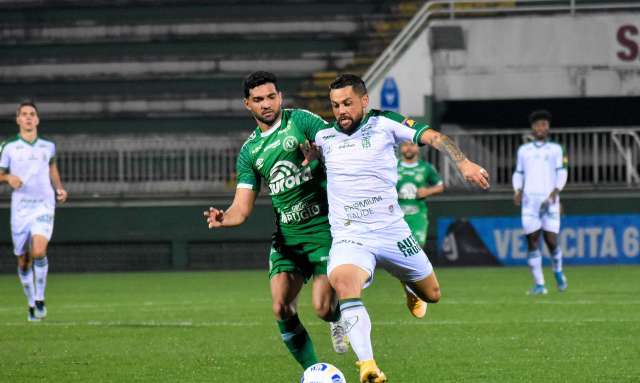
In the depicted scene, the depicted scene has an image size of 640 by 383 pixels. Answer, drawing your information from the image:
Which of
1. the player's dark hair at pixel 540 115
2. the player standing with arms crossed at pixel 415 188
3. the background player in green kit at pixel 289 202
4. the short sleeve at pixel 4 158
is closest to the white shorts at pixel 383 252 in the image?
the background player in green kit at pixel 289 202

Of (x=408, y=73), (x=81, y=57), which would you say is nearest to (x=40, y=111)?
(x=81, y=57)

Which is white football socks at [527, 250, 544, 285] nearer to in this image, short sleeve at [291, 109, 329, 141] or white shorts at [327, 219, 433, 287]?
white shorts at [327, 219, 433, 287]

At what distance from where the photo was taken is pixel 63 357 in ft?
33.1

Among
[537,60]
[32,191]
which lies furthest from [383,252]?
[537,60]

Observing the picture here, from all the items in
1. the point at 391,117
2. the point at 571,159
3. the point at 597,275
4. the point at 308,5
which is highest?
the point at 308,5

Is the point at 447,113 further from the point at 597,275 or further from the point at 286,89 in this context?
the point at 597,275

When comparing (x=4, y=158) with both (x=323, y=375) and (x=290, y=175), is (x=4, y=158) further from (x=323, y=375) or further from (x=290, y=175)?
(x=323, y=375)

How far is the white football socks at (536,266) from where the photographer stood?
1608 centimetres

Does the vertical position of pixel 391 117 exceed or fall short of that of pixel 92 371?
it exceeds it

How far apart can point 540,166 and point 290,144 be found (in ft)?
29.2

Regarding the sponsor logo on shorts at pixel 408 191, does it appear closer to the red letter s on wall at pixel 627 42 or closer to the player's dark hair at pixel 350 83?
the player's dark hair at pixel 350 83

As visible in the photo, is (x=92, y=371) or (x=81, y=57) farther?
(x=81, y=57)

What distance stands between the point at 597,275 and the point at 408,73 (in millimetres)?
7561

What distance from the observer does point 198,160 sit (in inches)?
950
